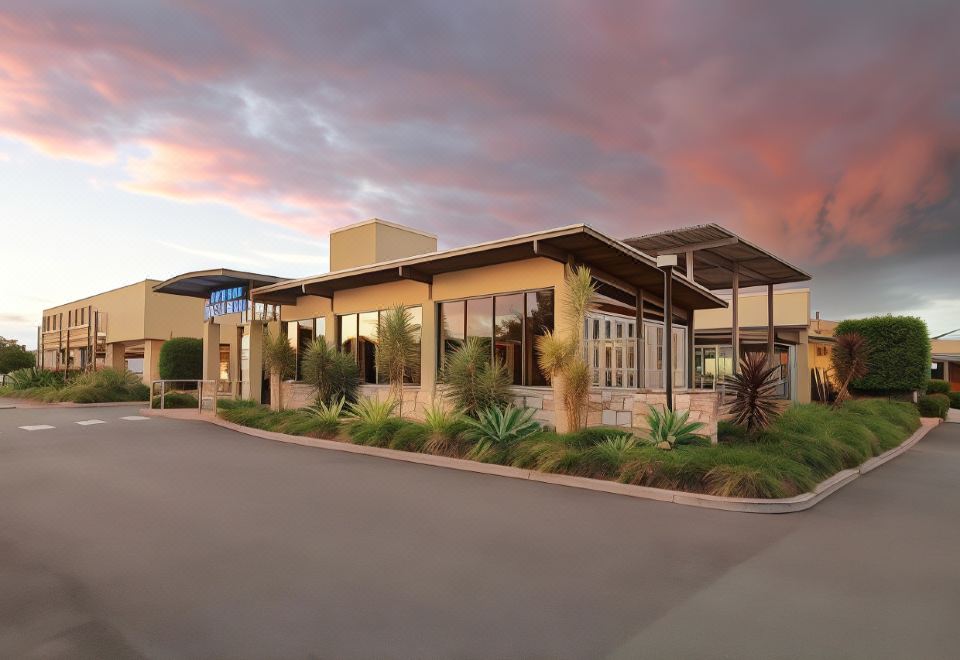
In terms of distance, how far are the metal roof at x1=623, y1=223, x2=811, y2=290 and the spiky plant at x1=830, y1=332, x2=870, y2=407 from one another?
2481 mm

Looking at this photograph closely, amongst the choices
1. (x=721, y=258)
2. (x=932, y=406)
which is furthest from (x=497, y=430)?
(x=932, y=406)

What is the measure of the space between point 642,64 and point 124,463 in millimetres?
12417

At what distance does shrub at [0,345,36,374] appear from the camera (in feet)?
148

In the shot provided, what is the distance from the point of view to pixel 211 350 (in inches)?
829

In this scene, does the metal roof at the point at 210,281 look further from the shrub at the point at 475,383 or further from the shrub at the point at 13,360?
the shrub at the point at 13,360

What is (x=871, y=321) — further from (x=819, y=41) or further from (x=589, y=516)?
(x=589, y=516)

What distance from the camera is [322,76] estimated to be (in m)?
12.8

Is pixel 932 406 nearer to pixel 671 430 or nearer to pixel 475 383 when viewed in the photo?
pixel 671 430

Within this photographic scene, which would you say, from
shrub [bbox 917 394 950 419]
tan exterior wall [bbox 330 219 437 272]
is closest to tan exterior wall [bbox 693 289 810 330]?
shrub [bbox 917 394 950 419]

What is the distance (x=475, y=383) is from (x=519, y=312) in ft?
6.40

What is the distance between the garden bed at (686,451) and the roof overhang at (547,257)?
350cm

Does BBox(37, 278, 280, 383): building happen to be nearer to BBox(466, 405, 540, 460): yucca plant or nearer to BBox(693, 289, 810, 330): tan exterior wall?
BBox(466, 405, 540, 460): yucca plant

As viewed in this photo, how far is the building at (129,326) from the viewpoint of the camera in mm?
35250

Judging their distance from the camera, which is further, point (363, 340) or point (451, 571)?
point (363, 340)
